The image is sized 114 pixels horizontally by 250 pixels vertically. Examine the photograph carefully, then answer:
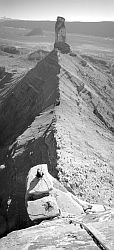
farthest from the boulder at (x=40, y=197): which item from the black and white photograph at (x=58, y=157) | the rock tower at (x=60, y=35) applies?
the rock tower at (x=60, y=35)

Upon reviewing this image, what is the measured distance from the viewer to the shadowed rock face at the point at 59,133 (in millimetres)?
17419

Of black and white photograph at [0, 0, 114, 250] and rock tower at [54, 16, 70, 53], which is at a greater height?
rock tower at [54, 16, 70, 53]

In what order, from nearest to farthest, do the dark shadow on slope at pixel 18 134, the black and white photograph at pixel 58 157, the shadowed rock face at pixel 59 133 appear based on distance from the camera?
the black and white photograph at pixel 58 157 < the shadowed rock face at pixel 59 133 < the dark shadow on slope at pixel 18 134

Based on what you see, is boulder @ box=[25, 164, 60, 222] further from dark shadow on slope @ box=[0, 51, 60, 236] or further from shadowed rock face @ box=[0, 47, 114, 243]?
dark shadow on slope @ box=[0, 51, 60, 236]

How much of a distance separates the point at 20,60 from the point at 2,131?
3621 cm

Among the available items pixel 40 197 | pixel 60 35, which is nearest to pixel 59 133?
pixel 40 197

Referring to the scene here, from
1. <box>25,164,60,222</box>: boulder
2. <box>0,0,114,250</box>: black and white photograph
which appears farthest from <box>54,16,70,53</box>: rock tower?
<box>25,164,60,222</box>: boulder

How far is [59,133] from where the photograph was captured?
2127 cm

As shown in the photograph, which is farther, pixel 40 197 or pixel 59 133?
pixel 59 133

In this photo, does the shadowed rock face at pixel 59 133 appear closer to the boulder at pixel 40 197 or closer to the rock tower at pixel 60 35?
the rock tower at pixel 60 35

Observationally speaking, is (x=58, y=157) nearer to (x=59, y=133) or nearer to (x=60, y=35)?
(x=59, y=133)

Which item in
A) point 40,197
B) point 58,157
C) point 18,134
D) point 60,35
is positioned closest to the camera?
point 40,197

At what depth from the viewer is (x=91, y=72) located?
4500 cm

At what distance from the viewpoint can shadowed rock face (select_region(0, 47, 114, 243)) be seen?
17.4m
